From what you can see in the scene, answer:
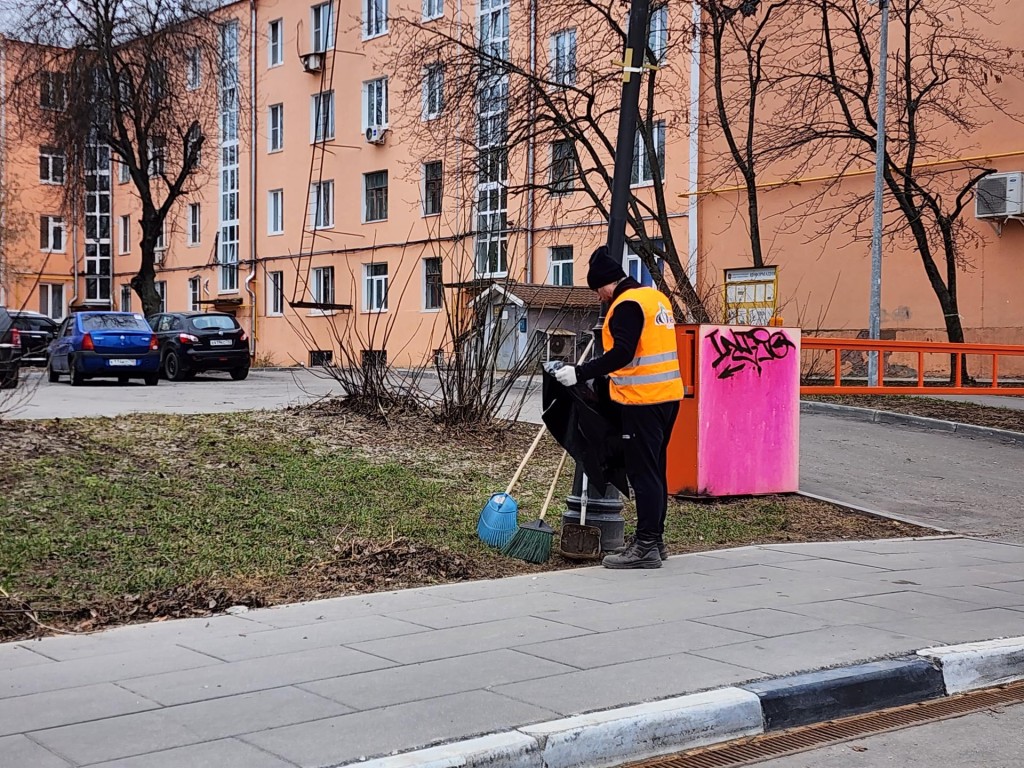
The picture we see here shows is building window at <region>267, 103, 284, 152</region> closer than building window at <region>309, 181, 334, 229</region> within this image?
No

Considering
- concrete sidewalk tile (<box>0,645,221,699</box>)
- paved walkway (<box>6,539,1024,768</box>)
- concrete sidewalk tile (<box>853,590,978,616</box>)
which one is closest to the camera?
paved walkway (<box>6,539,1024,768</box>)

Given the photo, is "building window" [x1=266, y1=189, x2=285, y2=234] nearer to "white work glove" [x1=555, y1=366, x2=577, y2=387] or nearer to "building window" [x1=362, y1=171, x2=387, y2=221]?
"building window" [x1=362, y1=171, x2=387, y2=221]

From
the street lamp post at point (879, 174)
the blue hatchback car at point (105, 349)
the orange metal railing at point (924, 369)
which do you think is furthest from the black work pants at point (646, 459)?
the blue hatchback car at point (105, 349)

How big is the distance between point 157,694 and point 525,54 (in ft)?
73.8

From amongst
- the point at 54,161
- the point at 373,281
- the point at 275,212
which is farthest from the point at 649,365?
the point at 275,212

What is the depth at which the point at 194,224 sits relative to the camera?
1823 inches

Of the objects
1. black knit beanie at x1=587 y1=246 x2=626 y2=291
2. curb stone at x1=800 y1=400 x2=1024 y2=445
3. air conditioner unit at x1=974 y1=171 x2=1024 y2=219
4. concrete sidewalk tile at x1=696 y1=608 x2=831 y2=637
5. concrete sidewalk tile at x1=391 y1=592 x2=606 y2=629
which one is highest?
air conditioner unit at x1=974 y1=171 x2=1024 y2=219

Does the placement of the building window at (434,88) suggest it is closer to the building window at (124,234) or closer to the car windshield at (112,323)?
the car windshield at (112,323)

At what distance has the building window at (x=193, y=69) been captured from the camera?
30.7m

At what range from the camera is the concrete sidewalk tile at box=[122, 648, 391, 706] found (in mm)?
4734

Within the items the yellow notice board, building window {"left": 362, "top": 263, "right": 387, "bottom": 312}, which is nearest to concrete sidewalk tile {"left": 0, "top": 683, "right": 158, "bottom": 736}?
the yellow notice board

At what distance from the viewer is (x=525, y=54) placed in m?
25.5

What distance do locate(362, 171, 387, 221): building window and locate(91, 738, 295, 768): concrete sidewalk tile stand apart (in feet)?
114

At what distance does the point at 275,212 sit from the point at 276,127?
118 inches
